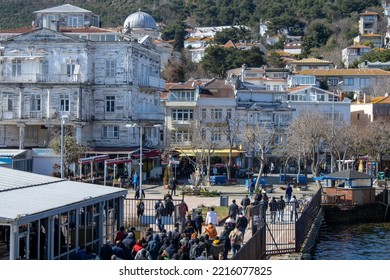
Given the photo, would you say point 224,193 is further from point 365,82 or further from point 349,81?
point 365,82

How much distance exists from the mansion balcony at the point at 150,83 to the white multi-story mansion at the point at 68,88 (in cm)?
135

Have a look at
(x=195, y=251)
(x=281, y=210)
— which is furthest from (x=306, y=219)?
(x=195, y=251)

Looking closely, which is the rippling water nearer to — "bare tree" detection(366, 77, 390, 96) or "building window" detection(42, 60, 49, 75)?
"building window" detection(42, 60, 49, 75)

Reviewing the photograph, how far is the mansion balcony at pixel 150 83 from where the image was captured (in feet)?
220

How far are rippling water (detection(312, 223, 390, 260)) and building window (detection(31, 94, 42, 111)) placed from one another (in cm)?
2542

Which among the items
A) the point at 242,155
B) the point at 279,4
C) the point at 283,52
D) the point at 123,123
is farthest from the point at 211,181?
the point at 279,4

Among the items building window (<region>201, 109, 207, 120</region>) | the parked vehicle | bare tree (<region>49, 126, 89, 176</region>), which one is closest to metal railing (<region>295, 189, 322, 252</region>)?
the parked vehicle

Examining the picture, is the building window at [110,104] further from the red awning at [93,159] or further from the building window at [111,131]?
the red awning at [93,159]

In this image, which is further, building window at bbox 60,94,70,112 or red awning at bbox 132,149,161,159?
red awning at bbox 132,149,161,159

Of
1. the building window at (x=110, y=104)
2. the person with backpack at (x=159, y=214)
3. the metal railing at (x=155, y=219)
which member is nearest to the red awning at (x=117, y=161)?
the building window at (x=110, y=104)

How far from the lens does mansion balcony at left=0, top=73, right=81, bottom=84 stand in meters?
63.9

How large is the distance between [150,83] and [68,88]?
7599mm

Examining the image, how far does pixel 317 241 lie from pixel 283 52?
108 m

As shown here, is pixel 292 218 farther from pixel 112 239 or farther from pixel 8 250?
pixel 8 250
